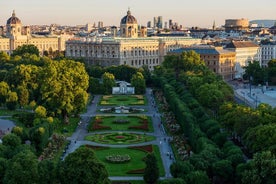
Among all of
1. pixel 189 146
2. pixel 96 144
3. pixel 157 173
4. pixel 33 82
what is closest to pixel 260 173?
pixel 157 173

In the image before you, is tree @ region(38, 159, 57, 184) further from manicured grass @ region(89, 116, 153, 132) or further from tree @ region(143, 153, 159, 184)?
manicured grass @ region(89, 116, 153, 132)

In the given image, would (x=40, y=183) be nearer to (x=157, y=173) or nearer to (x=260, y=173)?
(x=157, y=173)

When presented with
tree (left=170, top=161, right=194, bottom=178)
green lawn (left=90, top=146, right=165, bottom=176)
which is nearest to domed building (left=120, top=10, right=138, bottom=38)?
green lawn (left=90, top=146, right=165, bottom=176)

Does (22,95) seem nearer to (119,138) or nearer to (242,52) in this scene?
(119,138)

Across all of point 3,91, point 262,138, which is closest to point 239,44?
point 3,91

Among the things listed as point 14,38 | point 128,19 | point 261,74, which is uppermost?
point 128,19

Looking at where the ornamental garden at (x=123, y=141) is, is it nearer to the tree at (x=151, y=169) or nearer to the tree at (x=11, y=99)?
the tree at (x=151, y=169)
